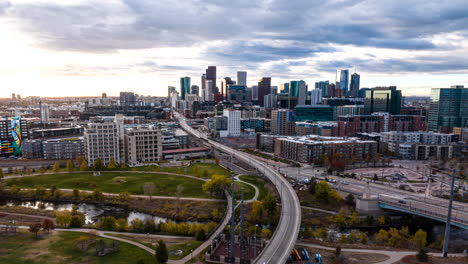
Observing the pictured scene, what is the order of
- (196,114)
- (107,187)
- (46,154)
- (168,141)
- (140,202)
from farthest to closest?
(196,114) < (168,141) < (46,154) < (107,187) < (140,202)

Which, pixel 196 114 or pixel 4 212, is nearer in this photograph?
pixel 4 212

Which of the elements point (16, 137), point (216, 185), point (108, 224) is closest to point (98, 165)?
point (216, 185)

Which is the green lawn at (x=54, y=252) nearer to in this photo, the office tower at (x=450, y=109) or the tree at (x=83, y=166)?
the tree at (x=83, y=166)

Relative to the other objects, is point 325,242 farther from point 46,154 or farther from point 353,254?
point 46,154

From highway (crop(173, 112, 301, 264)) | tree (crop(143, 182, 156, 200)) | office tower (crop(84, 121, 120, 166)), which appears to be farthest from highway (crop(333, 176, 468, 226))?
office tower (crop(84, 121, 120, 166))

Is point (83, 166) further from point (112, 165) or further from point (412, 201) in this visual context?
point (412, 201)

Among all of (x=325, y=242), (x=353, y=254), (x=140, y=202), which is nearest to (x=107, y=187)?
(x=140, y=202)

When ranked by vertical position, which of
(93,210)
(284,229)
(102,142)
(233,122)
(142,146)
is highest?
(233,122)
